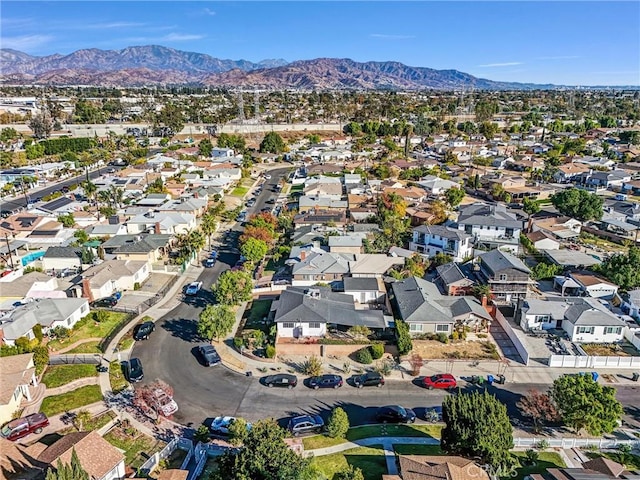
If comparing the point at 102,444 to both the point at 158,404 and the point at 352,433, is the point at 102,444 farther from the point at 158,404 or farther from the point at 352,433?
the point at 352,433

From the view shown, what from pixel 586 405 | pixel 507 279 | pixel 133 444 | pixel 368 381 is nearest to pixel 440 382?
pixel 368 381

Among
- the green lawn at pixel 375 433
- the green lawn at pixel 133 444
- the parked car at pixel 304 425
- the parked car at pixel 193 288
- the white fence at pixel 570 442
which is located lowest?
the green lawn at pixel 133 444

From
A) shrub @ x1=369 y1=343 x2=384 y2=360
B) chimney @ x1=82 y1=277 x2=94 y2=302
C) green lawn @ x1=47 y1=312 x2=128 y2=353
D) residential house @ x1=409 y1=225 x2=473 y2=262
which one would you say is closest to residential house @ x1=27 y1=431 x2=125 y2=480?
green lawn @ x1=47 y1=312 x2=128 y2=353

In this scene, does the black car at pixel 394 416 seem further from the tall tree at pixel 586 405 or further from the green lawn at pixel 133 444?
the green lawn at pixel 133 444

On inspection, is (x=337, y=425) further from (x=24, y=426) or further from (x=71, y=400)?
(x=24, y=426)

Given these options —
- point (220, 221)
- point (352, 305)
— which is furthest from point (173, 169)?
point (352, 305)

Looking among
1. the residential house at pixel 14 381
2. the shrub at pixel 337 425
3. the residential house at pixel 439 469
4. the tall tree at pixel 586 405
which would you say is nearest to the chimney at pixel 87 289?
the residential house at pixel 14 381

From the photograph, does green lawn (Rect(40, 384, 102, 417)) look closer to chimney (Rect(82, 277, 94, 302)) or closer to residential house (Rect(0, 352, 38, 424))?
residential house (Rect(0, 352, 38, 424))
